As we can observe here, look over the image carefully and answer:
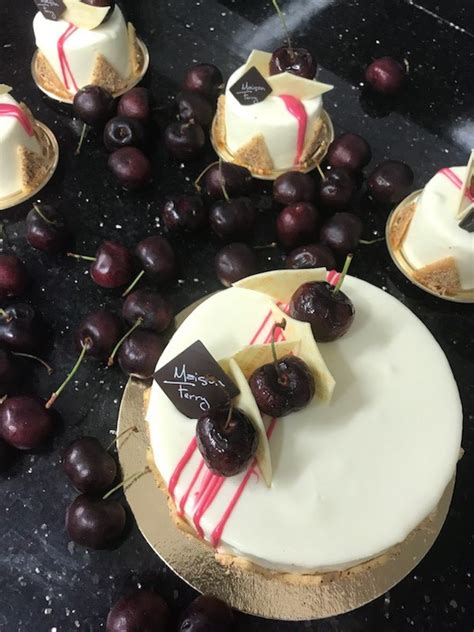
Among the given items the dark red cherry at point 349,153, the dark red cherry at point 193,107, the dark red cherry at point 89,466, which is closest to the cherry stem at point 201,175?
the dark red cherry at point 193,107

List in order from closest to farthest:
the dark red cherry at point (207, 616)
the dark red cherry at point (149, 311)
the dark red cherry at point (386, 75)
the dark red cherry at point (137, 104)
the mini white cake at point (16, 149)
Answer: the dark red cherry at point (207, 616) < the dark red cherry at point (149, 311) < the mini white cake at point (16, 149) < the dark red cherry at point (137, 104) < the dark red cherry at point (386, 75)

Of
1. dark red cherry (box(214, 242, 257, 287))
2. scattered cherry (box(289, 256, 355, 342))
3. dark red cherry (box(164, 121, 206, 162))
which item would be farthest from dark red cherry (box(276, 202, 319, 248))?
scattered cherry (box(289, 256, 355, 342))

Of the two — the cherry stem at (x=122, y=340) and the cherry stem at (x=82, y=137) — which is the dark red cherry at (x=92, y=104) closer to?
the cherry stem at (x=82, y=137)

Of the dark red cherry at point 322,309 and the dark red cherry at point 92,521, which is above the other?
the dark red cherry at point 322,309

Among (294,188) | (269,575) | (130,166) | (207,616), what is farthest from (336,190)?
(207,616)

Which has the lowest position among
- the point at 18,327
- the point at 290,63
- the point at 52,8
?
the point at 18,327

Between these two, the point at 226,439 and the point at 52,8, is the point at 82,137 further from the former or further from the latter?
the point at 226,439
